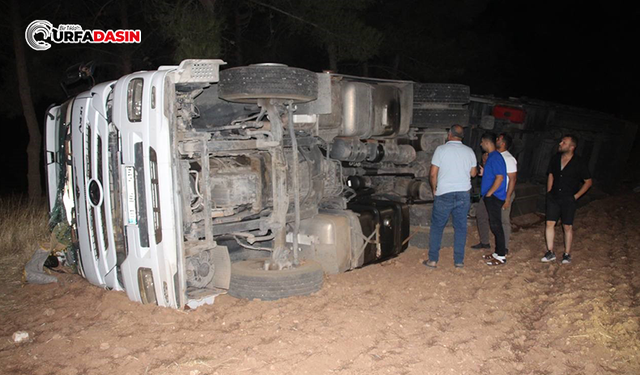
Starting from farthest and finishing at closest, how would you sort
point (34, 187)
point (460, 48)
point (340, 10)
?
point (460, 48)
point (340, 10)
point (34, 187)

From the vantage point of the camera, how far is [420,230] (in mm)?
7203

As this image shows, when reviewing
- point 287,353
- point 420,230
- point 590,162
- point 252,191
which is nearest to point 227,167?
point 252,191

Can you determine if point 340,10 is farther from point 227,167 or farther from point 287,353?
point 287,353

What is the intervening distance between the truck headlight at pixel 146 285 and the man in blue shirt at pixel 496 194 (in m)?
4.01

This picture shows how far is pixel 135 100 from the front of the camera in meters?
4.23

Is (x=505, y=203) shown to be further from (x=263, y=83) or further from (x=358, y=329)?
(x=263, y=83)

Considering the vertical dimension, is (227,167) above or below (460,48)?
below

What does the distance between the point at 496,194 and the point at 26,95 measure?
876 cm

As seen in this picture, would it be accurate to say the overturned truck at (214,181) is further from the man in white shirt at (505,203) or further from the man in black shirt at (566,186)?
the man in black shirt at (566,186)

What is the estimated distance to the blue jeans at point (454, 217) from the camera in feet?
19.5

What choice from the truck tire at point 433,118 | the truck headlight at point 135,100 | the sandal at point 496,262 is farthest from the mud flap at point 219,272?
the truck tire at point 433,118

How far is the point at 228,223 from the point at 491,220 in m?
3.44

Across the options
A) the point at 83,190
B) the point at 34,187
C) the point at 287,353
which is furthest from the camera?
the point at 34,187

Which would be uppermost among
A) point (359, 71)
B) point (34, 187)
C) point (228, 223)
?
point (359, 71)
